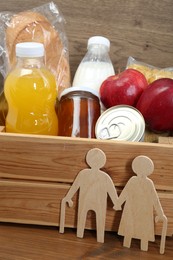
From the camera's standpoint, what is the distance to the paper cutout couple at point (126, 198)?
28.6 inches

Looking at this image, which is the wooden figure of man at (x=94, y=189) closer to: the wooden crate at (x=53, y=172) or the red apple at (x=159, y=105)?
the wooden crate at (x=53, y=172)

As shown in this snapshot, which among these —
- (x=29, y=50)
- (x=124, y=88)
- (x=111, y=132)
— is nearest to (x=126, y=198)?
(x=111, y=132)

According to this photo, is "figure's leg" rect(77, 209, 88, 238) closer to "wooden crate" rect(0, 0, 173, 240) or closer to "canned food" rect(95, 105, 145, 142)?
"wooden crate" rect(0, 0, 173, 240)

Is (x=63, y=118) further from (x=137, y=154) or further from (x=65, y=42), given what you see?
(x=65, y=42)

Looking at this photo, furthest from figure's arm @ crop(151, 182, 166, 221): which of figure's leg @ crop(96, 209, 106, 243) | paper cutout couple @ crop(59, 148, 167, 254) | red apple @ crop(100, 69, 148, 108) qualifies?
red apple @ crop(100, 69, 148, 108)

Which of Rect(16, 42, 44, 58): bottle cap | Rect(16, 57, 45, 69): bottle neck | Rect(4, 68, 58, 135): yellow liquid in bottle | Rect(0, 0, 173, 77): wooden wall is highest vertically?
Rect(0, 0, 173, 77): wooden wall

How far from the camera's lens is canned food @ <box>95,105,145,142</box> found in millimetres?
771

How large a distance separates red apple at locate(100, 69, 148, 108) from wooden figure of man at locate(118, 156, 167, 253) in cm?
19

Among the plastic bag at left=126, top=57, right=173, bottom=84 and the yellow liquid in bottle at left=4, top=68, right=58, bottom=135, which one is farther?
the plastic bag at left=126, top=57, right=173, bottom=84

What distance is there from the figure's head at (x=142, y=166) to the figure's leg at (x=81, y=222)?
0.45 ft

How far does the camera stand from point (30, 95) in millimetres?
803

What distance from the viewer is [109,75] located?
0.97 metres

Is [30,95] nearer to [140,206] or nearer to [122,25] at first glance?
[140,206]

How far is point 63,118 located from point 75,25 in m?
0.38
